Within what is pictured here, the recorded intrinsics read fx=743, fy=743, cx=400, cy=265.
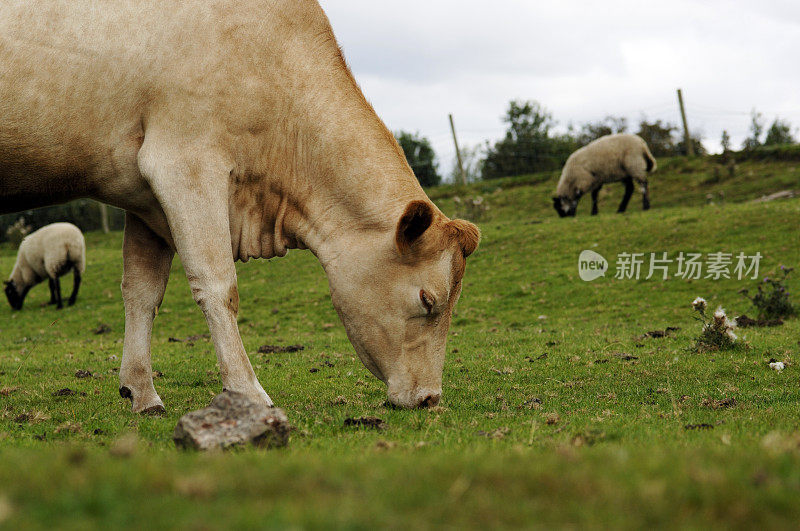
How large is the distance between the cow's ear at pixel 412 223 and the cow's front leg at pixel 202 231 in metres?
1.25

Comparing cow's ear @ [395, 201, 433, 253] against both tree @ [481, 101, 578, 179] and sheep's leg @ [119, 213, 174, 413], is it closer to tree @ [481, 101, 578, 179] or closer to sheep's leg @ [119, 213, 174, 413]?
sheep's leg @ [119, 213, 174, 413]

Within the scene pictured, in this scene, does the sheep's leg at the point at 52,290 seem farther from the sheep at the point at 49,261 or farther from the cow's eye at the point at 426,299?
the cow's eye at the point at 426,299

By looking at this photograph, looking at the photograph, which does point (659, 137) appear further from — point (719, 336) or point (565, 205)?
point (719, 336)

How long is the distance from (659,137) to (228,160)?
1811 inches

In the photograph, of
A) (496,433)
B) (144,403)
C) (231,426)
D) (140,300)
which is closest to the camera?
(231,426)

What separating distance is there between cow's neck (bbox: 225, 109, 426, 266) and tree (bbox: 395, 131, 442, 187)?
44.5m

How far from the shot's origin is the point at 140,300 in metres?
6.39

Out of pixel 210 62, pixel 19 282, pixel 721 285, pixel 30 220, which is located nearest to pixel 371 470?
pixel 210 62

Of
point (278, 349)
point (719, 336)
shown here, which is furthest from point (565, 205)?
point (719, 336)

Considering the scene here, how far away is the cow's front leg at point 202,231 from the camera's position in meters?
5.11

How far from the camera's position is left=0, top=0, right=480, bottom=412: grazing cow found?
516 centimetres

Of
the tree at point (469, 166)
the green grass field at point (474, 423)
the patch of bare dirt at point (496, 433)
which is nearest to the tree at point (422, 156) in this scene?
the tree at point (469, 166)

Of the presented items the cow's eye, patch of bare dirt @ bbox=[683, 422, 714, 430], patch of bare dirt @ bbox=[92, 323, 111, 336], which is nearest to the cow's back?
the cow's eye

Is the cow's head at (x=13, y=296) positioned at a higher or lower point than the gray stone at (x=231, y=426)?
higher
